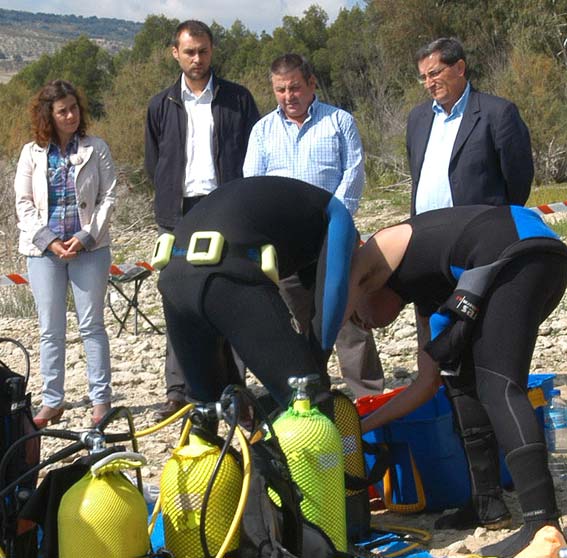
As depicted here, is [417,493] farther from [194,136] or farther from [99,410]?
[194,136]

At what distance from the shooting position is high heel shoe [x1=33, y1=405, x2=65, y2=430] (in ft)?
20.8

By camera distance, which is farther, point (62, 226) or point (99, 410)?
point (99, 410)

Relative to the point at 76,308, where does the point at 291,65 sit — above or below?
above

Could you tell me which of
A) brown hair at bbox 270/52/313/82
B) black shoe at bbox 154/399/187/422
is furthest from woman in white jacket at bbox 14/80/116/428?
brown hair at bbox 270/52/313/82

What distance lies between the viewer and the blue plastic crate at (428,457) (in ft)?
14.9

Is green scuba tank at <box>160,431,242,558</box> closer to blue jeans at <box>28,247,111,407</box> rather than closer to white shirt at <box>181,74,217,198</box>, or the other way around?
blue jeans at <box>28,247,111,407</box>

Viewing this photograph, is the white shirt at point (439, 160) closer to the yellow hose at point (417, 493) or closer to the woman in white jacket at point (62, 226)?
the yellow hose at point (417, 493)

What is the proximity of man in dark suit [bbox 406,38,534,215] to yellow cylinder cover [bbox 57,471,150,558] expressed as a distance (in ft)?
9.73

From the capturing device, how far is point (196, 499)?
331cm

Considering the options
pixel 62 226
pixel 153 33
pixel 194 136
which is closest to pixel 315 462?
pixel 62 226

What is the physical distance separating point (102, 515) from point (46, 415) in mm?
3361

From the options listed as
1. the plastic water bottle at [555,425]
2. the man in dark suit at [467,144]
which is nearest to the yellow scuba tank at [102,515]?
the plastic water bottle at [555,425]

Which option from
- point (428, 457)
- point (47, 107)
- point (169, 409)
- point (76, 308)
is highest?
Answer: point (47, 107)

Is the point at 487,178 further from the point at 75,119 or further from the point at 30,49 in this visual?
the point at 30,49
